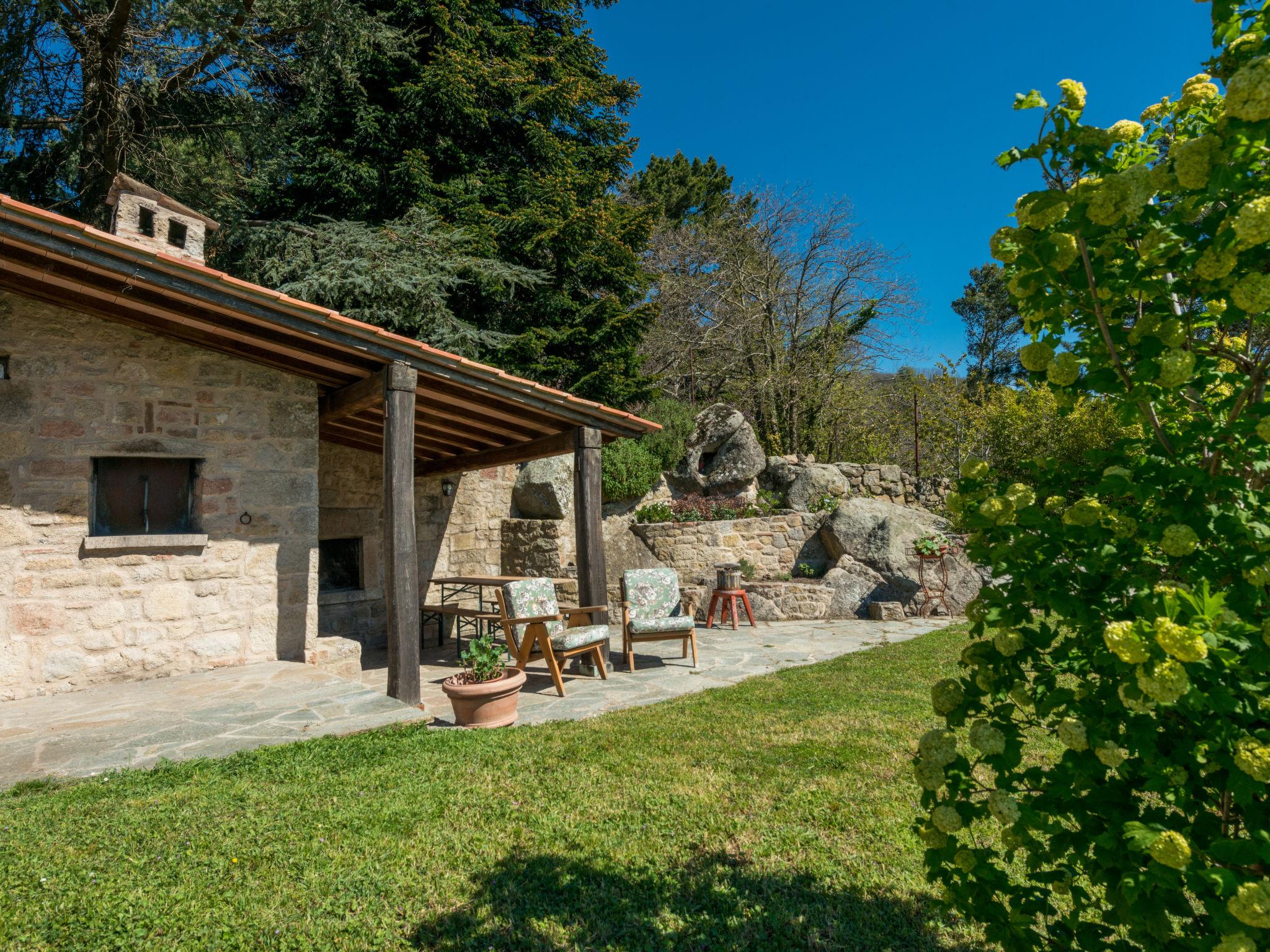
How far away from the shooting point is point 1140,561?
1442 millimetres

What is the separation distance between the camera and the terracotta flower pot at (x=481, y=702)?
470cm

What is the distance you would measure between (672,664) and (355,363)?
4.20 metres

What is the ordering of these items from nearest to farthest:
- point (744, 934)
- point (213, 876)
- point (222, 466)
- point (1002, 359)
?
1. point (744, 934)
2. point (213, 876)
3. point (222, 466)
4. point (1002, 359)

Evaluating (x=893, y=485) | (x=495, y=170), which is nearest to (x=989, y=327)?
(x=893, y=485)

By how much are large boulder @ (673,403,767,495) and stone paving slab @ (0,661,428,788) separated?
26.8 ft

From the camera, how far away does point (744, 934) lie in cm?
229

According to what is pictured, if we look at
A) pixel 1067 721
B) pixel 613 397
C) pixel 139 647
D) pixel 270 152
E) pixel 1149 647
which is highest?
pixel 270 152

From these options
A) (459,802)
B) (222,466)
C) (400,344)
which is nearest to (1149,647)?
(459,802)

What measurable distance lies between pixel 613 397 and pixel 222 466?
291 inches

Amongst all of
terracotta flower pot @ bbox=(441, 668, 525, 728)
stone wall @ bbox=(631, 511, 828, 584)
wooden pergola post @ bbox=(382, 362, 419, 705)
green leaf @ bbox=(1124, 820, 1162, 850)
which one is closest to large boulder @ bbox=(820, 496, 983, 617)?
stone wall @ bbox=(631, 511, 828, 584)

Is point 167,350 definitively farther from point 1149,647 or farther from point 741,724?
point 1149,647

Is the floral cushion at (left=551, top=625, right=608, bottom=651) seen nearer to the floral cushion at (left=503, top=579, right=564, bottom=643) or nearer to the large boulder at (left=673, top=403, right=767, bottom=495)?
the floral cushion at (left=503, top=579, right=564, bottom=643)

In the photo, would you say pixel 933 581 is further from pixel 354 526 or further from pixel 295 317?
pixel 295 317

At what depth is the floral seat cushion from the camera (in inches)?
279
